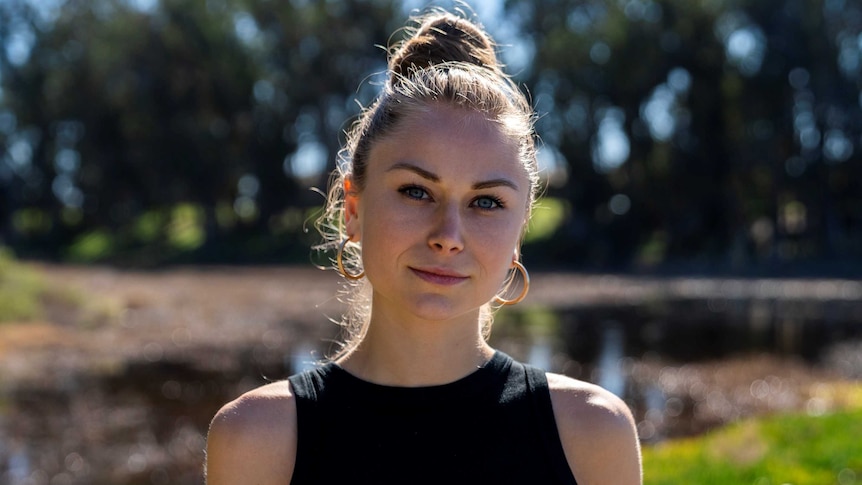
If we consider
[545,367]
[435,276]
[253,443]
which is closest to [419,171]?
[435,276]

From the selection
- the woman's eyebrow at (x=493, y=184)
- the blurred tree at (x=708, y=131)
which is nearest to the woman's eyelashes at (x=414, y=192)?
the woman's eyebrow at (x=493, y=184)

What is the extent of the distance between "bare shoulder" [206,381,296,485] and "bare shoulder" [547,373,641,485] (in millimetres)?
616

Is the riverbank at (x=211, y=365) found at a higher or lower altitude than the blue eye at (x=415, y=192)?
lower

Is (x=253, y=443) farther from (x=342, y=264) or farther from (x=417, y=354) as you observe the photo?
(x=342, y=264)

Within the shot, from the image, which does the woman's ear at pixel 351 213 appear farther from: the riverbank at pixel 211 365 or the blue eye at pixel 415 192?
the riverbank at pixel 211 365

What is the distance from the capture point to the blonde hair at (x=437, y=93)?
7.38 ft

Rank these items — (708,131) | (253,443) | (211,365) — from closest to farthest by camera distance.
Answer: (253,443) → (211,365) → (708,131)

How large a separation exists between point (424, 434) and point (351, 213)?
0.65m

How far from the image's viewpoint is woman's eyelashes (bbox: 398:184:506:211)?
7.16 feet

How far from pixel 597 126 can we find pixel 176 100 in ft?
72.7

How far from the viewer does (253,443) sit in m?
2.01

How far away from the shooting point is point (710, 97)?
124ft

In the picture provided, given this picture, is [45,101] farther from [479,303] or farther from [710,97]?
[479,303]

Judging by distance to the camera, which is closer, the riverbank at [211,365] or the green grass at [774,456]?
the green grass at [774,456]
